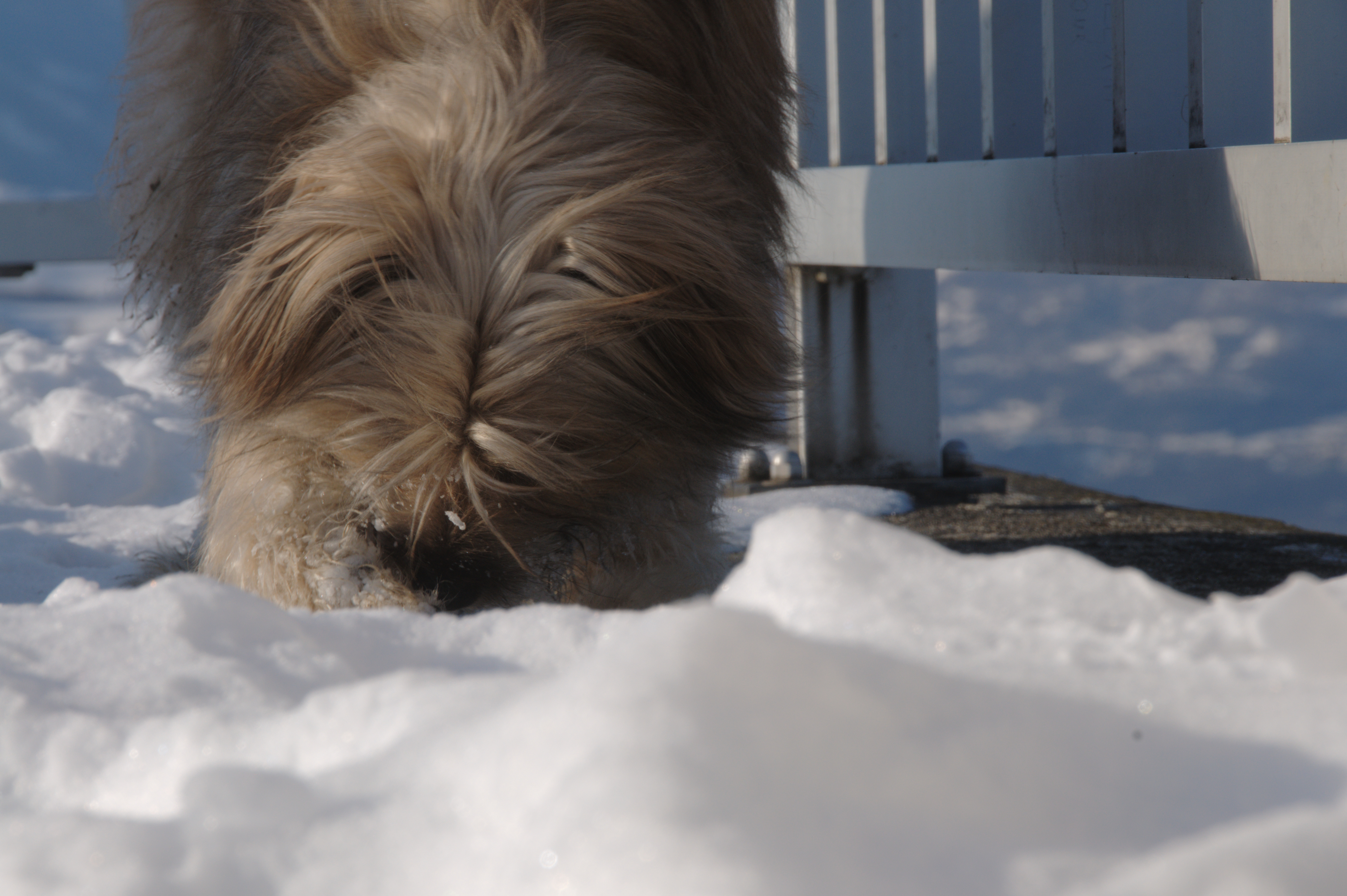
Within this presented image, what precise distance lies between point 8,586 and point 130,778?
134cm

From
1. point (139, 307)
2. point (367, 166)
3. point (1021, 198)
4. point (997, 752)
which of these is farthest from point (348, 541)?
point (1021, 198)

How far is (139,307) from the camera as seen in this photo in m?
2.06

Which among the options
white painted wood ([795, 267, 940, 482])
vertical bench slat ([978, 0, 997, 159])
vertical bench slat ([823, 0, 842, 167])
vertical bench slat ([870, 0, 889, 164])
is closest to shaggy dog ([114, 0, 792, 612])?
vertical bench slat ([978, 0, 997, 159])

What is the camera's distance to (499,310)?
4.15ft

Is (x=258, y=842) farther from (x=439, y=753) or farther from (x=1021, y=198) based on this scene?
(x=1021, y=198)

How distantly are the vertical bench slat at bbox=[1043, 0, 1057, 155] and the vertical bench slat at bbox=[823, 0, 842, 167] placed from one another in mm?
822

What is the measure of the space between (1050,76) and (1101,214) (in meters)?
0.27

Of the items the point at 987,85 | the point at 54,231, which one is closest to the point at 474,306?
the point at 987,85

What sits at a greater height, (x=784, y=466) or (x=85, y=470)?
(x=85, y=470)

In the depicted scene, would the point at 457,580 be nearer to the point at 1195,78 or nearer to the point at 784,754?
the point at 784,754

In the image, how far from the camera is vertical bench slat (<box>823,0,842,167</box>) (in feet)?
8.80

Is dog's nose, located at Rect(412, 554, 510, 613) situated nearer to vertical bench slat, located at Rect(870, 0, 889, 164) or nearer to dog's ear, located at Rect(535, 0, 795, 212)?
dog's ear, located at Rect(535, 0, 795, 212)

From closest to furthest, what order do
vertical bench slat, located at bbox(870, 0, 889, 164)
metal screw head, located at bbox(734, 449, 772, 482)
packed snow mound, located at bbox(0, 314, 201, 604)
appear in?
1. packed snow mound, located at bbox(0, 314, 201, 604)
2. vertical bench slat, located at bbox(870, 0, 889, 164)
3. metal screw head, located at bbox(734, 449, 772, 482)

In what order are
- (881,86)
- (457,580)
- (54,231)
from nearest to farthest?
(457,580) → (881,86) → (54,231)
